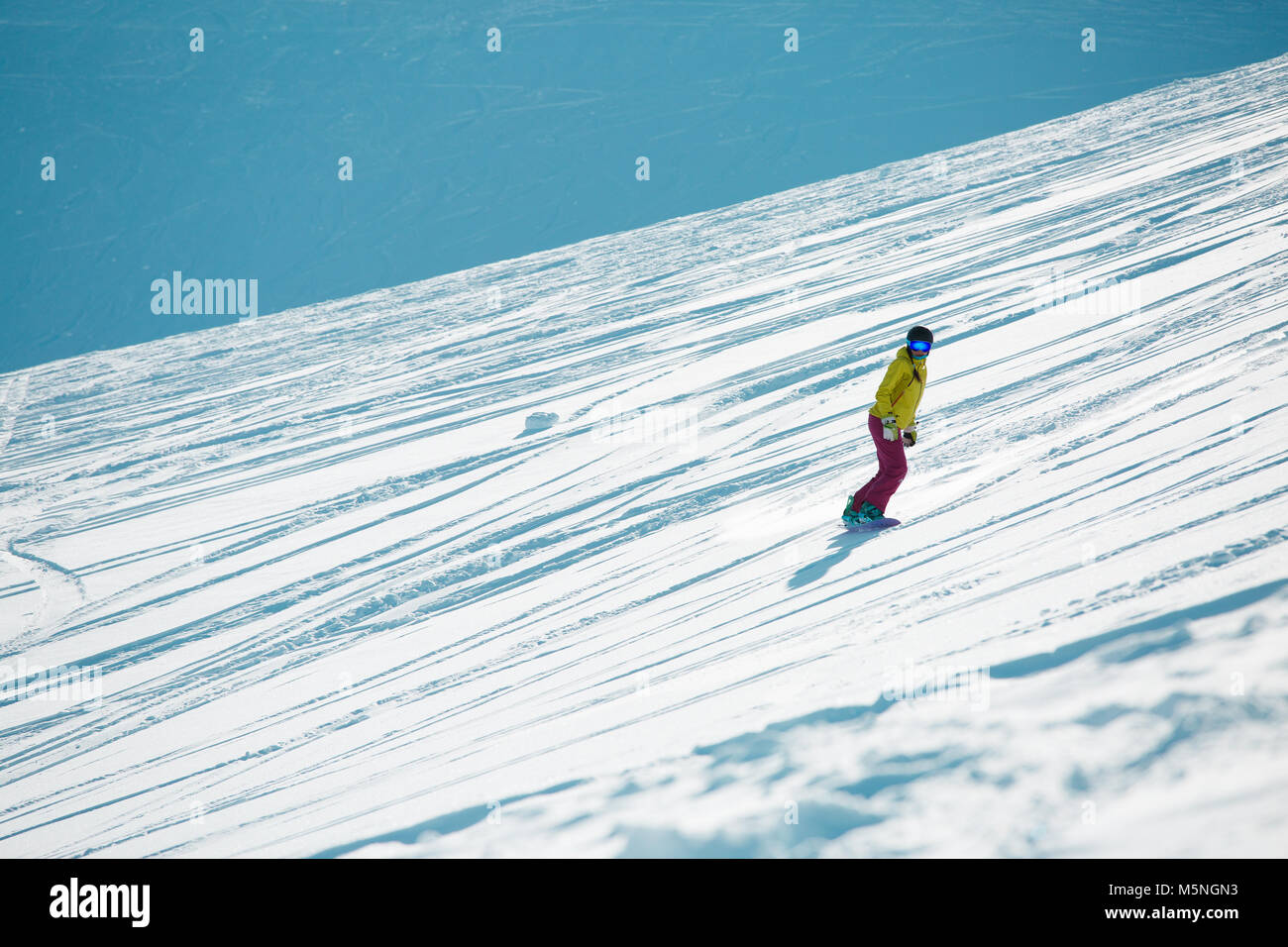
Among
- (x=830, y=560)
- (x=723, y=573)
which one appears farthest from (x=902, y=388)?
(x=723, y=573)

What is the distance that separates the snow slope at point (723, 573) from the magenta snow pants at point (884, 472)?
302mm

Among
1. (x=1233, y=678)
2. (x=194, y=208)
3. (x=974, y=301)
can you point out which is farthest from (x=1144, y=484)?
(x=194, y=208)

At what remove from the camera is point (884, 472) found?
569cm

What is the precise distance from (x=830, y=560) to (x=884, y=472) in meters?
0.66

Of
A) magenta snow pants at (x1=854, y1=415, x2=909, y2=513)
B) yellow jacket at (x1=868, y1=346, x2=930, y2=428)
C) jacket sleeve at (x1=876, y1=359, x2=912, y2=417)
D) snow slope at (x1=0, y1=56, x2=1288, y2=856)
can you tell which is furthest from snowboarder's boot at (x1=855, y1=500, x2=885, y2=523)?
jacket sleeve at (x1=876, y1=359, x2=912, y2=417)

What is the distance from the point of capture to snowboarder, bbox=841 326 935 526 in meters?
5.40

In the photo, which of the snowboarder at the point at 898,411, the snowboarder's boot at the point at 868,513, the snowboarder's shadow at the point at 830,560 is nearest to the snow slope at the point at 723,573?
the snowboarder's shadow at the point at 830,560

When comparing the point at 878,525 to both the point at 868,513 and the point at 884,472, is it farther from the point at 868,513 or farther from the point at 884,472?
the point at 884,472

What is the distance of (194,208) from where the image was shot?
29.0 metres

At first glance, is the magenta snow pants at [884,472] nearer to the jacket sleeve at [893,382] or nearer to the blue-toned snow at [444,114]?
the jacket sleeve at [893,382]

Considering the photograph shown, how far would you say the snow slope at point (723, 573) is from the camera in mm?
3158

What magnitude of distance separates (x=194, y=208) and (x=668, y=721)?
99.8 feet
